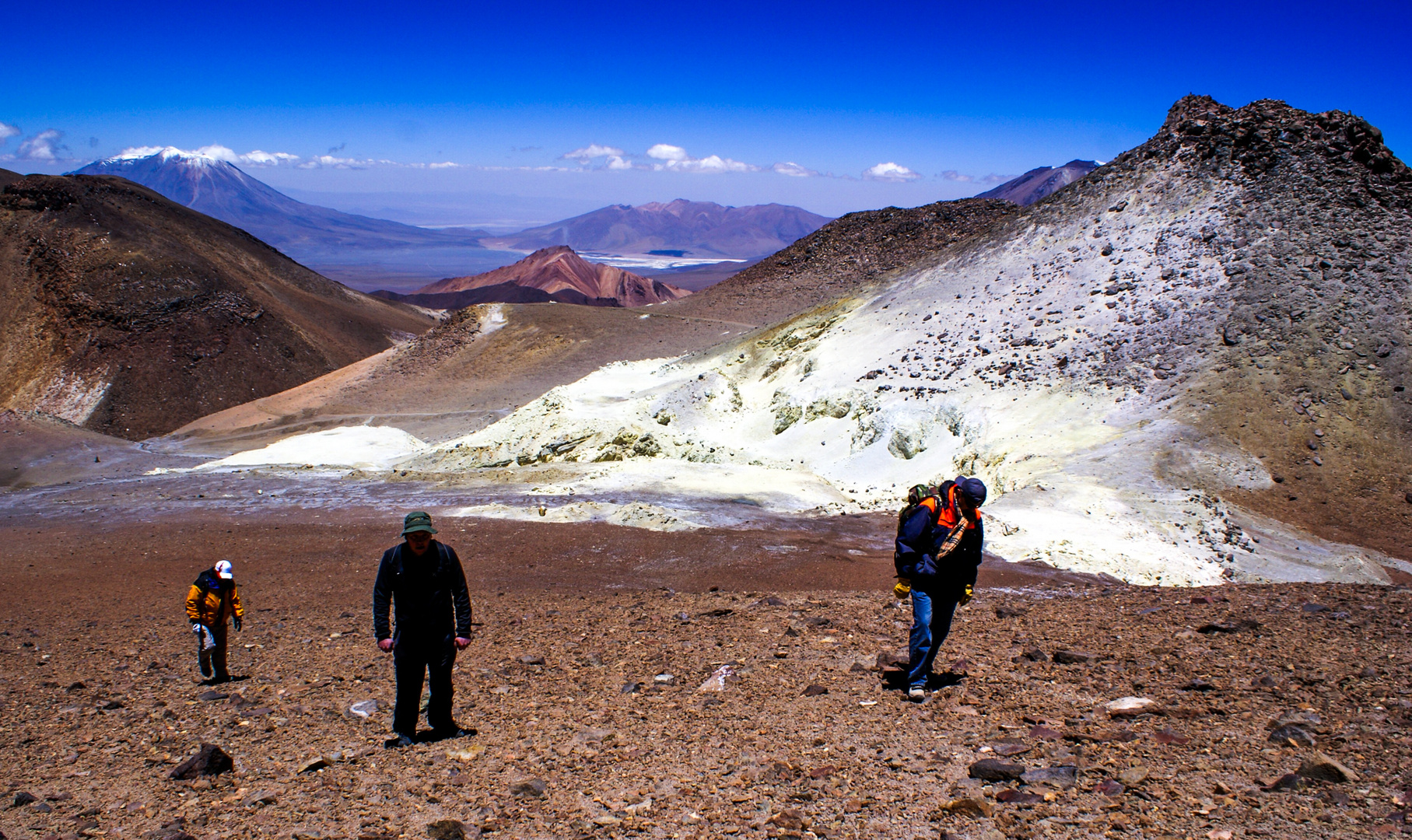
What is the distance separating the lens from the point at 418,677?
4.43 metres

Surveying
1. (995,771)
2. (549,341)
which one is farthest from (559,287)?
(995,771)

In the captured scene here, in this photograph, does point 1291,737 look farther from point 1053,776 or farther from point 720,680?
point 720,680

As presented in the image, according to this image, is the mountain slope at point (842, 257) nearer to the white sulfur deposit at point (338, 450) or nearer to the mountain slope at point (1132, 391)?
the mountain slope at point (1132, 391)

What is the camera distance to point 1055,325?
1692cm

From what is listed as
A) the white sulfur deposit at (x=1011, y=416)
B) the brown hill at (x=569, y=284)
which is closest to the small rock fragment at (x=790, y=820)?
the white sulfur deposit at (x=1011, y=416)

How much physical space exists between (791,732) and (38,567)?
10335 millimetres

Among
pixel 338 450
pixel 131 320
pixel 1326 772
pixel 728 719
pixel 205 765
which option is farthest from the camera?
pixel 131 320

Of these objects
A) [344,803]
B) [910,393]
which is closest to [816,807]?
[344,803]

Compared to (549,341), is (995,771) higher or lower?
lower

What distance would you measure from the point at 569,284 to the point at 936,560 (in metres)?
74.0

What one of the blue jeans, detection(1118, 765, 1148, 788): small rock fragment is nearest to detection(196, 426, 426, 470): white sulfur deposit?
the blue jeans

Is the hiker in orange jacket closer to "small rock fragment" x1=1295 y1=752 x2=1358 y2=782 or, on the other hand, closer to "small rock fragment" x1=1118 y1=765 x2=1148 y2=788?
"small rock fragment" x1=1118 y1=765 x2=1148 y2=788

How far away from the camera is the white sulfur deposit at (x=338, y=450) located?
1962 centimetres

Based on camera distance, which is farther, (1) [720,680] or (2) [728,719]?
(1) [720,680]
